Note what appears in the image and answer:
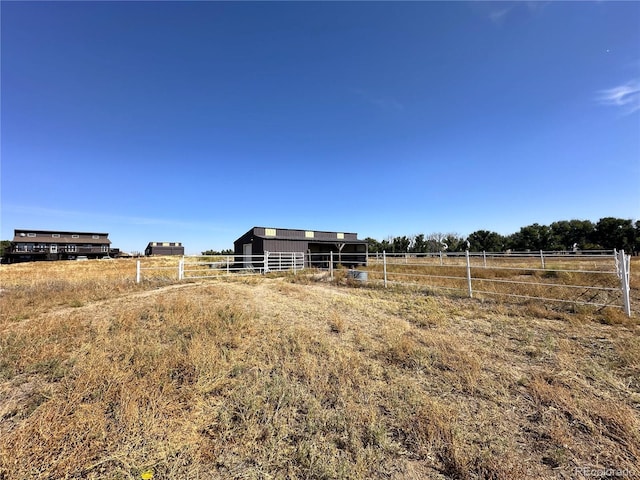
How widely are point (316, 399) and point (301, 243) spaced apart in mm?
20710

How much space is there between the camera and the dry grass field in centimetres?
207

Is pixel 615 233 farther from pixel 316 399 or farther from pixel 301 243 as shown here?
pixel 316 399

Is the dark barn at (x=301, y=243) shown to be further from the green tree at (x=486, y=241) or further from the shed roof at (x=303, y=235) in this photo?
the green tree at (x=486, y=241)

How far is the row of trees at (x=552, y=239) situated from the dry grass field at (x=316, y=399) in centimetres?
3704

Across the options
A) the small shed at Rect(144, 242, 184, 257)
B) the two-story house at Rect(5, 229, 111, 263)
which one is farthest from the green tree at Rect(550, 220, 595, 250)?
the two-story house at Rect(5, 229, 111, 263)

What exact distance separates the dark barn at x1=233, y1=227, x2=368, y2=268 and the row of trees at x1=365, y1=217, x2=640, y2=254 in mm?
14643

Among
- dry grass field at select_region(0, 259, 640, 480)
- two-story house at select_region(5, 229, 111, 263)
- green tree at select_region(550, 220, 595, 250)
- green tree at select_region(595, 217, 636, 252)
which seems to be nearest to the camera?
dry grass field at select_region(0, 259, 640, 480)

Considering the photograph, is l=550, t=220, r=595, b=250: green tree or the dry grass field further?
l=550, t=220, r=595, b=250: green tree

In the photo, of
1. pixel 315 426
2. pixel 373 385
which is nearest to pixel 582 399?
pixel 373 385

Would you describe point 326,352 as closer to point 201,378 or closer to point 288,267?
point 201,378

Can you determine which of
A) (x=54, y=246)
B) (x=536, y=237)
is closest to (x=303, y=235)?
(x=536, y=237)

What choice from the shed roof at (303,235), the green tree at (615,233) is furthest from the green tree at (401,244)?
the green tree at (615,233)

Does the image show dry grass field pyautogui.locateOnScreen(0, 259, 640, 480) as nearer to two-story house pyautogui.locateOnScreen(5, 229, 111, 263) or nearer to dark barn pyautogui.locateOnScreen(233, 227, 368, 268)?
dark barn pyautogui.locateOnScreen(233, 227, 368, 268)

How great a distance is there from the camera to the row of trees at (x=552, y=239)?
41.5 meters
